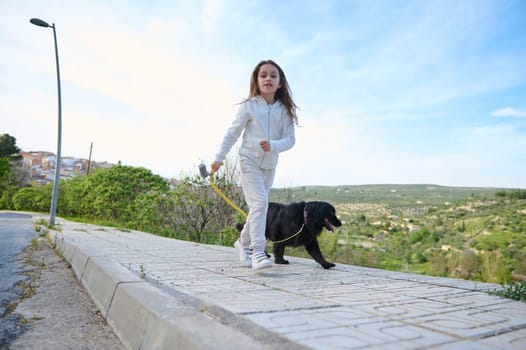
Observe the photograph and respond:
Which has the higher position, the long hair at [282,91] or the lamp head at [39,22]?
the lamp head at [39,22]

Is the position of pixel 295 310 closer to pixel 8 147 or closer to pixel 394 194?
pixel 394 194

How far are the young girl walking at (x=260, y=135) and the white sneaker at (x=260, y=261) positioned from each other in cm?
9

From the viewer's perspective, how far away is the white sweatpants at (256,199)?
13.4 ft

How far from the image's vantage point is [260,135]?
4281mm

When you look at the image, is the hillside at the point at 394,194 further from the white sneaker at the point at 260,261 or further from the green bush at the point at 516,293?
the green bush at the point at 516,293

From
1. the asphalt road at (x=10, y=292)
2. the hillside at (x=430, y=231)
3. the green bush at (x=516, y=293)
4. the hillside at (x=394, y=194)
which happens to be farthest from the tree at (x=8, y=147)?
the green bush at (x=516, y=293)

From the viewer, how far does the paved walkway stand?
1.79 m

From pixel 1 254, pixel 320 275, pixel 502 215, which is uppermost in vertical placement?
pixel 502 215

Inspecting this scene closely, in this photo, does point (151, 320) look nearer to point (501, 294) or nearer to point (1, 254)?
point (501, 294)

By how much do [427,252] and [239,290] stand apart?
249 inches

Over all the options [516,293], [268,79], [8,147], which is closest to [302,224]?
[268,79]

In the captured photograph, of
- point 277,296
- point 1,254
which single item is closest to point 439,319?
point 277,296

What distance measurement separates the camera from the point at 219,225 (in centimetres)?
953

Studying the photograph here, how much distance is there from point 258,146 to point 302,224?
1.13m
